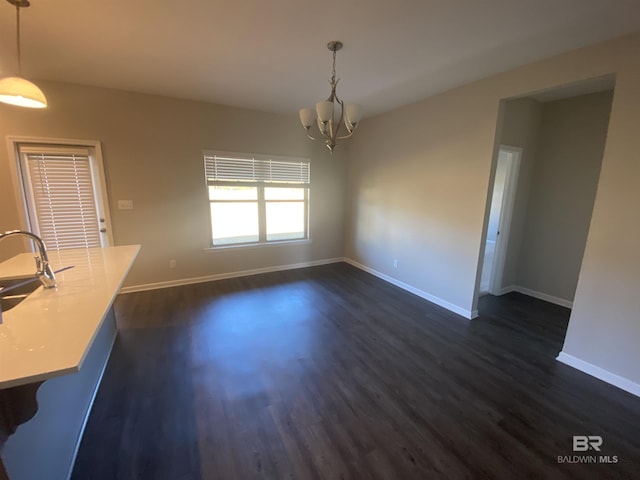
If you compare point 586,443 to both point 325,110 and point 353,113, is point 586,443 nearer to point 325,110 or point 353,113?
point 353,113

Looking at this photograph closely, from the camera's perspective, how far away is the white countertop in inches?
35.1

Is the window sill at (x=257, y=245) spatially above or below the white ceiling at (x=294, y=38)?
below

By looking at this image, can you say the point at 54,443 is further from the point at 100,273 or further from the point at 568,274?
the point at 568,274


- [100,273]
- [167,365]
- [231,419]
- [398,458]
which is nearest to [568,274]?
[398,458]

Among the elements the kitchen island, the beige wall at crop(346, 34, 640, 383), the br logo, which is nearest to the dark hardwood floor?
the br logo

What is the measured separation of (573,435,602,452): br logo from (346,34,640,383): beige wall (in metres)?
0.82

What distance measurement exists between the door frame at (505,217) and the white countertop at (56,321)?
4.33m

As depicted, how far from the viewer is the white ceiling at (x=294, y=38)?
1.83 meters

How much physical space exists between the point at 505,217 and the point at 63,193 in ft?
19.2

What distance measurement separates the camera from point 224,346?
2.65 metres

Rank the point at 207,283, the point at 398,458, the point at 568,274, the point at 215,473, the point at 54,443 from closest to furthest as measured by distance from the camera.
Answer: the point at 54,443, the point at 215,473, the point at 398,458, the point at 568,274, the point at 207,283

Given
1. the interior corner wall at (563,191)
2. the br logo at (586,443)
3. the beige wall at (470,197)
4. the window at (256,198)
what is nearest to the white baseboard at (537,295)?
the interior corner wall at (563,191)

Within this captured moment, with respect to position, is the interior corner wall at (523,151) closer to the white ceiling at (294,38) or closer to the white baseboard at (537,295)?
the white baseboard at (537,295)

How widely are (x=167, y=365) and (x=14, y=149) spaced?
3.12m
